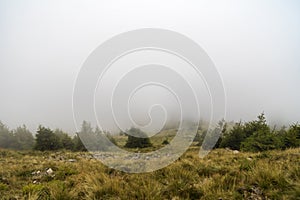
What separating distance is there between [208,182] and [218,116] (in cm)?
318

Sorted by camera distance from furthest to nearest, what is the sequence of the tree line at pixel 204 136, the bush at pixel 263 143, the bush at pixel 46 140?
1. the bush at pixel 46 140
2. the bush at pixel 263 143
3. the tree line at pixel 204 136

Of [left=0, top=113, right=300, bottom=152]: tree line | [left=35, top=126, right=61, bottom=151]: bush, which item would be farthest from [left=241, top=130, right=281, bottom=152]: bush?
[left=35, top=126, right=61, bottom=151]: bush

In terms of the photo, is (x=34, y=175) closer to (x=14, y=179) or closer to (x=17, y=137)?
(x=14, y=179)

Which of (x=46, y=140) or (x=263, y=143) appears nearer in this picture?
(x=263, y=143)

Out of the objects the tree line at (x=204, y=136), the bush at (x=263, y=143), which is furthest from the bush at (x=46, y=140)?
the bush at (x=263, y=143)

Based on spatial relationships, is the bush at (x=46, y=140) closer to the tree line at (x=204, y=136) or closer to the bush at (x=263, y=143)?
the tree line at (x=204, y=136)

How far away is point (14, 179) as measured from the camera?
7.23 metres

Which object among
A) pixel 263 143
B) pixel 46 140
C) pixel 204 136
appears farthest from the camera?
pixel 46 140

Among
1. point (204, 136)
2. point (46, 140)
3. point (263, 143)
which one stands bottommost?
point (263, 143)

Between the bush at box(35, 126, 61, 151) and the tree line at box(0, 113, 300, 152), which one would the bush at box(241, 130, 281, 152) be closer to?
the tree line at box(0, 113, 300, 152)

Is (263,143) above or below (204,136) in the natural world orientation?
below

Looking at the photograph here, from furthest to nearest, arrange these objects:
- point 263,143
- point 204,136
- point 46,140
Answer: point 46,140
point 204,136
point 263,143

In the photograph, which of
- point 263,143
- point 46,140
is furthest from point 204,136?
point 46,140

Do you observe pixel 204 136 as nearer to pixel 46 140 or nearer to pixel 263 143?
pixel 263 143
